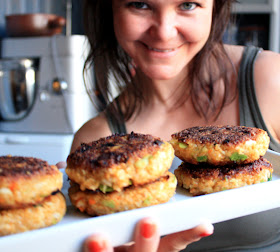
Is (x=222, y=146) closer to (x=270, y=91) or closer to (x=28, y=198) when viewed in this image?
(x=28, y=198)

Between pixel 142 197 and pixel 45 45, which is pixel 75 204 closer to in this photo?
pixel 142 197

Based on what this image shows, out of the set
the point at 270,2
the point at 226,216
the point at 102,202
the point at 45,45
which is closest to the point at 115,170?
the point at 102,202

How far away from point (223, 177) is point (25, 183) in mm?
458

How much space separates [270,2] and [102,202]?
131 inches

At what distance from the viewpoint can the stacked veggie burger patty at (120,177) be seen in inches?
24.8

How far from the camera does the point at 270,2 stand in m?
3.33

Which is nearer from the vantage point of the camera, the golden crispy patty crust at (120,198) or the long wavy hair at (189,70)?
the golden crispy patty crust at (120,198)

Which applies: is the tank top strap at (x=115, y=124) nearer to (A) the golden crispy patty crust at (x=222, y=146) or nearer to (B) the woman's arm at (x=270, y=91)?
(B) the woman's arm at (x=270, y=91)

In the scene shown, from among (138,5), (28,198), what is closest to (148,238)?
(28,198)

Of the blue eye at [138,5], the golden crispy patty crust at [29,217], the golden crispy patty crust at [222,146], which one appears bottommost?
the golden crispy patty crust at [29,217]

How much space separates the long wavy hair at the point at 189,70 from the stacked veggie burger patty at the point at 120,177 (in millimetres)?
912

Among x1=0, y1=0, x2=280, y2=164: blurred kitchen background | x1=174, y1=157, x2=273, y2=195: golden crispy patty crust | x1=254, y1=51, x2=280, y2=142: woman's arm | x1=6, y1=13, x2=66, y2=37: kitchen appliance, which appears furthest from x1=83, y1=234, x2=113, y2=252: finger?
x1=6, y1=13, x2=66, y2=37: kitchen appliance

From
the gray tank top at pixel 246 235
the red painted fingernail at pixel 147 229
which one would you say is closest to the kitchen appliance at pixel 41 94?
the gray tank top at pixel 246 235

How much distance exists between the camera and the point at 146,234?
59cm
